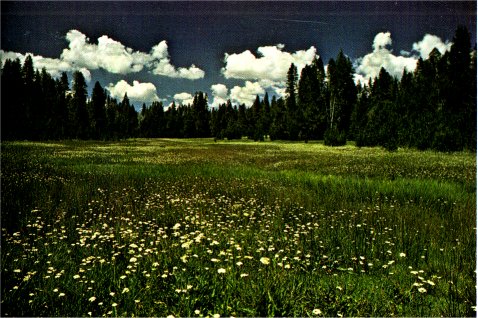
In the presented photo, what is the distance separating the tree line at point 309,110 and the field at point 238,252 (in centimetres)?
433

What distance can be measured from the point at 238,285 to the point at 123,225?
11.0 ft

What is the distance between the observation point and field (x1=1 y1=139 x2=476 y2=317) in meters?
3.67

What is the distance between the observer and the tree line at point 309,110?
14.3 meters

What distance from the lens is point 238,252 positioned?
5.17 meters

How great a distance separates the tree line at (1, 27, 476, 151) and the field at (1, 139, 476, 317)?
4.33 m

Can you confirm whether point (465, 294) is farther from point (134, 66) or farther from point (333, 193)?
point (134, 66)

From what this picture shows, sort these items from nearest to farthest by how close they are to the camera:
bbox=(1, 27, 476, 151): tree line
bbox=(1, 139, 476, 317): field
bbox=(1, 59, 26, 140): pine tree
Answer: bbox=(1, 139, 476, 317): field, bbox=(1, 59, 26, 140): pine tree, bbox=(1, 27, 476, 151): tree line

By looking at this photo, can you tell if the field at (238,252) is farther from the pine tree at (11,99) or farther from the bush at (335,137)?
the bush at (335,137)

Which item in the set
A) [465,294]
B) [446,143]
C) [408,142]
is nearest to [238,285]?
[465,294]

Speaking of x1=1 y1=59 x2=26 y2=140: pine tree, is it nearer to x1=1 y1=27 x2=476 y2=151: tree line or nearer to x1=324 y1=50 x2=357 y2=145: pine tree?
x1=1 y1=27 x2=476 y2=151: tree line

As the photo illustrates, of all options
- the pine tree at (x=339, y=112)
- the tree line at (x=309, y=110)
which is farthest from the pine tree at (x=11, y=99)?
the pine tree at (x=339, y=112)

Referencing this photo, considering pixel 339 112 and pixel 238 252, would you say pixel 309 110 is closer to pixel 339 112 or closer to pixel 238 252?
pixel 339 112

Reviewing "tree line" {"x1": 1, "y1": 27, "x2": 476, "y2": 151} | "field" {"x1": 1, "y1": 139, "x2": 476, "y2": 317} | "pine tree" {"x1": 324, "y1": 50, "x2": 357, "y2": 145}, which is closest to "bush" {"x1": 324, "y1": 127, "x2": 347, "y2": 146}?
"pine tree" {"x1": 324, "y1": 50, "x2": 357, "y2": 145}

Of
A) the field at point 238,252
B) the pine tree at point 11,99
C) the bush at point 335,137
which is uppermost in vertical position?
the pine tree at point 11,99
